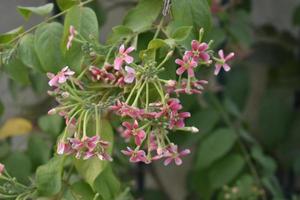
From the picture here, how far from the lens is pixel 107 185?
42.1 inches

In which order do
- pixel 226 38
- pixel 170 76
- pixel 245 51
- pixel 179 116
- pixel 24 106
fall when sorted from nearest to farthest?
pixel 179 116 < pixel 170 76 < pixel 226 38 < pixel 24 106 < pixel 245 51

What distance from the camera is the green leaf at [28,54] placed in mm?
1105

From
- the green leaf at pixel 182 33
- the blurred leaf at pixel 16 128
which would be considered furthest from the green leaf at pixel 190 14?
the blurred leaf at pixel 16 128

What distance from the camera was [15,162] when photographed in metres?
1.51

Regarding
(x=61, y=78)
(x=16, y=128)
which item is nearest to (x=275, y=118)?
(x=16, y=128)

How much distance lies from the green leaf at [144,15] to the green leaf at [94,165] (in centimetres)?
17

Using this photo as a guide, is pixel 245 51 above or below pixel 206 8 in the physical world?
below

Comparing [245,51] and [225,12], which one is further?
[245,51]

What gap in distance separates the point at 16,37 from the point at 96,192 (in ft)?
0.91

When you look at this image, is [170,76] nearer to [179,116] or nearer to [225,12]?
[179,116]

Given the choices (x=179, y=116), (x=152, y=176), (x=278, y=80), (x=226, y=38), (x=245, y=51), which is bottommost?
(x=152, y=176)

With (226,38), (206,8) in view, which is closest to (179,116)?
(206,8)

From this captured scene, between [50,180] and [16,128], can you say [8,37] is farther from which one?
[16,128]

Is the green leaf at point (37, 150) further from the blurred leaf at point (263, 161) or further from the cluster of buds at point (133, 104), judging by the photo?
the cluster of buds at point (133, 104)
